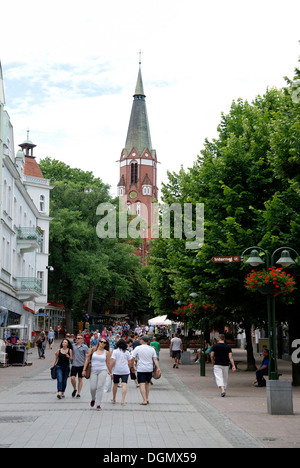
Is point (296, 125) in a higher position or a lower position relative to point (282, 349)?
higher

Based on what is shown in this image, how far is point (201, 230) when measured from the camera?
887 inches

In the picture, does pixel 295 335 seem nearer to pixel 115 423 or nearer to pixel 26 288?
pixel 115 423

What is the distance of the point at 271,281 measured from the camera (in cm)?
1675

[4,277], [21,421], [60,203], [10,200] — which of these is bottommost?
[21,421]

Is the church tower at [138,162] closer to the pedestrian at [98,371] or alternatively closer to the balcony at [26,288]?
the balcony at [26,288]

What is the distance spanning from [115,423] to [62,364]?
5240 mm

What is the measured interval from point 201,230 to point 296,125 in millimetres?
7638

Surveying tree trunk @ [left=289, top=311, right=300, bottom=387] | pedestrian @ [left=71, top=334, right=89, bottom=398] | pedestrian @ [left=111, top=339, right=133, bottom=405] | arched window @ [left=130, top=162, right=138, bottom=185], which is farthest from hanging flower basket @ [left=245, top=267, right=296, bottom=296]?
arched window @ [left=130, top=162, right=138, bottom=185]

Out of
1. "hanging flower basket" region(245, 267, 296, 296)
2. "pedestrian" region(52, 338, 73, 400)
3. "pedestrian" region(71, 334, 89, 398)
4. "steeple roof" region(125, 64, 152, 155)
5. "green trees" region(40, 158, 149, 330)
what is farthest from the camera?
"steeple roof" region(125, 64, 152, 155)

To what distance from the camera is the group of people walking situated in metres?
14.4

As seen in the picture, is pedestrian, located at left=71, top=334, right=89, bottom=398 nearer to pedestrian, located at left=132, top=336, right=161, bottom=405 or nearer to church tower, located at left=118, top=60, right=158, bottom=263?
pedestrian, located at left=132, top=336, right=161, bottom=405
